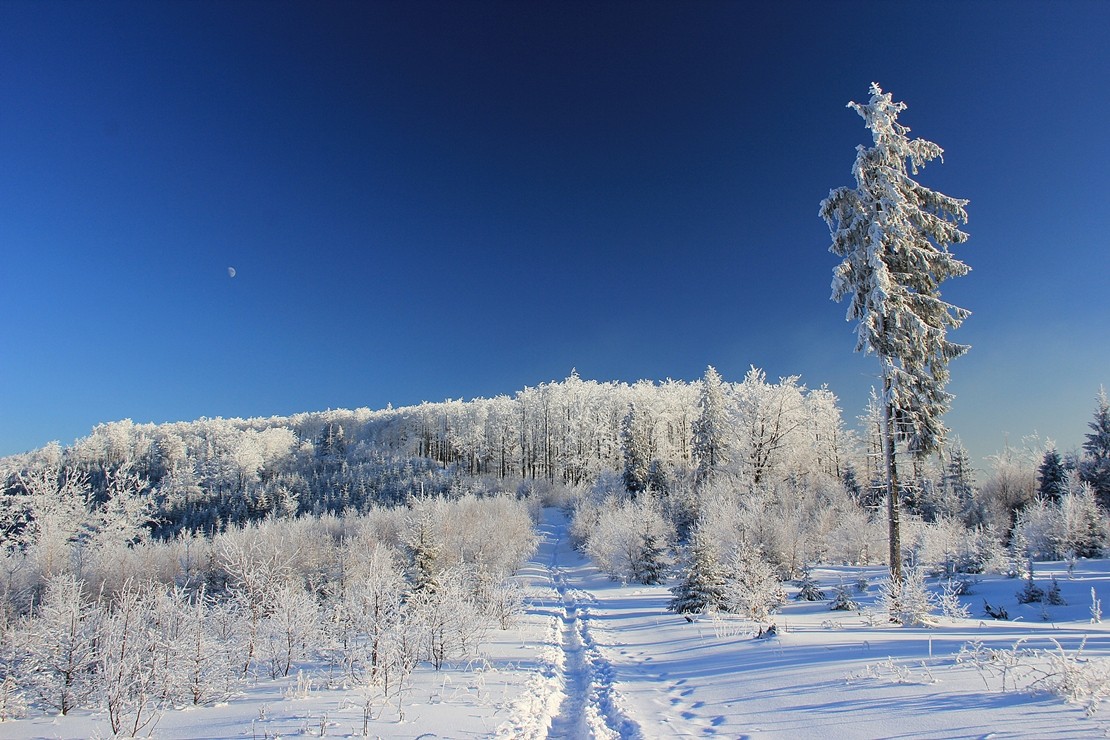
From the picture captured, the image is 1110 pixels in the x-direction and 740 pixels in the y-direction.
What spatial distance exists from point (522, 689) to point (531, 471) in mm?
77184

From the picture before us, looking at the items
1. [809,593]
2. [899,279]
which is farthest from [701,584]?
[899,279]

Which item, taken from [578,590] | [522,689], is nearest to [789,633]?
[522,689]

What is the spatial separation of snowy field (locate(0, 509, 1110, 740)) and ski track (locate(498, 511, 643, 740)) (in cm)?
4

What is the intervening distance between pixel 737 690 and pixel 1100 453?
40.6 m

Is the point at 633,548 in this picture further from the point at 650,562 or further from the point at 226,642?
the point at 226,642

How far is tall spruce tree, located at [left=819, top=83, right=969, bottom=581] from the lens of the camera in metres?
13.8

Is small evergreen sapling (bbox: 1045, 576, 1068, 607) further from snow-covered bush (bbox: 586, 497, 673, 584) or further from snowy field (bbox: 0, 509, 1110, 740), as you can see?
snow-covered bush (bbox: 586, 497, 673, 584)

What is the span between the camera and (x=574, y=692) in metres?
9.16

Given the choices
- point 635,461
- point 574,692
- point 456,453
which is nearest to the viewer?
point 574,692

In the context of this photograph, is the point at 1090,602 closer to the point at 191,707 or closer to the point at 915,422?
the point at 915,422

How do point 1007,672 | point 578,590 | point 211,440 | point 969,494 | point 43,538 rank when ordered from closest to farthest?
point 1007,672 → point 578,590 → point 43,538 → point 969,494 → point 211,440

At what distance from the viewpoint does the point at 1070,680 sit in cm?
544

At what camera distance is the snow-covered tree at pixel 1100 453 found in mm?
32375

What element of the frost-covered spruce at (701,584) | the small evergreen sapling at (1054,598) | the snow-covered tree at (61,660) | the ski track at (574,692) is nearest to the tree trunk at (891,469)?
the small evergreen sapling at (1054,598)
